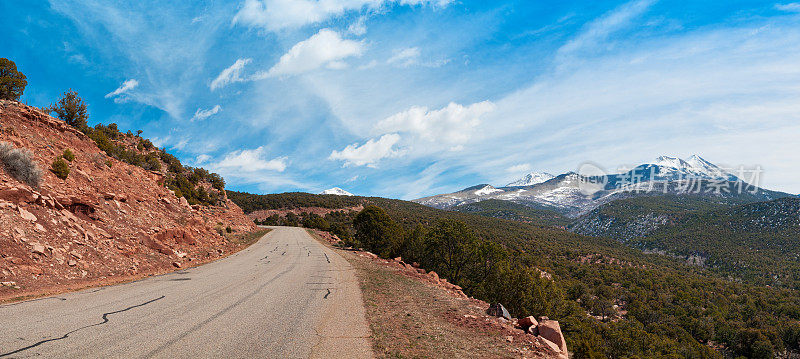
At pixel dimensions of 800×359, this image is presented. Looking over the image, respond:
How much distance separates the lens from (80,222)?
15570 mm

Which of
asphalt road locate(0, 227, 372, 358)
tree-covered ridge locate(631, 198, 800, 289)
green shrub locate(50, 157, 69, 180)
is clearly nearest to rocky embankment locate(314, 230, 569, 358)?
asphalt road locate(0, 227, 372, 358)

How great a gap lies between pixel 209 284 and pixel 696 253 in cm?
16795

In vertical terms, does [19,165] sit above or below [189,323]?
above

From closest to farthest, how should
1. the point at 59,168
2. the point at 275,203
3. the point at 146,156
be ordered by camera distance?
the point at 59,168, the point at 146,156, the point at 275,203

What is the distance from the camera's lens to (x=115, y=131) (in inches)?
1565

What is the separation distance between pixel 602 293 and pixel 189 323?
86898mm

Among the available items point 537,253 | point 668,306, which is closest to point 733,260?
point 668,306

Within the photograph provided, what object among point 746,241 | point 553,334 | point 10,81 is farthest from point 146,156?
point 746,241

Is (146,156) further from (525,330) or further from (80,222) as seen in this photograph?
(525,330)

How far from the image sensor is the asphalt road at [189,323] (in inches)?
241

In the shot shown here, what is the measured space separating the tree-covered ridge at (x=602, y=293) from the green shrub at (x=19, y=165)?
84.8ft

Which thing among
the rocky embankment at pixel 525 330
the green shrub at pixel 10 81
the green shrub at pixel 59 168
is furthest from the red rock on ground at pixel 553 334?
the green shrub at pixel 10 81

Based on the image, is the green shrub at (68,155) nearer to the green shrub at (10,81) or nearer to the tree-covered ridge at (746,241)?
the green shrub at (10,81)

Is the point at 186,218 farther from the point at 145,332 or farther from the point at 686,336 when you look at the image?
the point at 686,336
